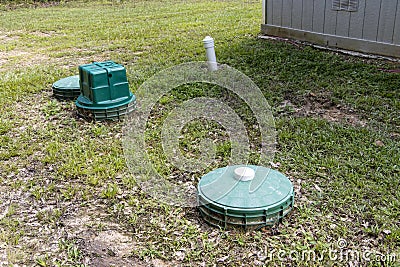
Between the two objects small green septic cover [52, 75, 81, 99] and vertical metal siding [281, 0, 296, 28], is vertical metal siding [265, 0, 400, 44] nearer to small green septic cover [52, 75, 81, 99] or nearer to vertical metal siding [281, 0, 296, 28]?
vertical metal siding [281, 0, 296, 28]

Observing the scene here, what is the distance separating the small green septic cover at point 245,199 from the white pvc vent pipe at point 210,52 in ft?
8.68

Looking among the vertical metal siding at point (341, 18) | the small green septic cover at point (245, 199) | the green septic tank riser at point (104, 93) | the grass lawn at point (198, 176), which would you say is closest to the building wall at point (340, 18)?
the vertical metal siding at point (341, 18)

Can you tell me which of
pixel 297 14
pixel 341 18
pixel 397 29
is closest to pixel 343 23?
pixel 341 18

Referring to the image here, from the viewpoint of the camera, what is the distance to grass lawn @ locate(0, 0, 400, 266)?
2.36m

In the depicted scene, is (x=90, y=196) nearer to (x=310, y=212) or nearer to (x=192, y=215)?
(x=192, y=215)

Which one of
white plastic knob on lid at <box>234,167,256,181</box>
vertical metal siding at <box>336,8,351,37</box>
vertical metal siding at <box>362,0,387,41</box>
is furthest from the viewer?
vertical metal siding at <box>336,8,351,37</box>

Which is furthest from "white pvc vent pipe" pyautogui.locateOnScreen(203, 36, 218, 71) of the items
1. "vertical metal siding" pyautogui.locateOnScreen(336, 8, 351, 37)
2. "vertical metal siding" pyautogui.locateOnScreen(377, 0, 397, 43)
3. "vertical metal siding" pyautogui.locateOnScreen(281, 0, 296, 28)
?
"vertical metal siding" pyautogui.locateOnScreen(281, 0, 296, 28)

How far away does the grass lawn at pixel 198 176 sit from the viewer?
93.0 inches

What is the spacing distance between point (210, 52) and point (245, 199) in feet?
10.0

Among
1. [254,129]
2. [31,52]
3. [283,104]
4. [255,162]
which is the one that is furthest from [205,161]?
[31,52]

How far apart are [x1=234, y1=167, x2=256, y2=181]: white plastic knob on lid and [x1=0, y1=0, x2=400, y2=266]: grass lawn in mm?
342

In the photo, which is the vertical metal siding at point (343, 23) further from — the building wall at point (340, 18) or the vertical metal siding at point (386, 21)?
the vertical metal siding at point (386, 21)

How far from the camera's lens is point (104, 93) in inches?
159

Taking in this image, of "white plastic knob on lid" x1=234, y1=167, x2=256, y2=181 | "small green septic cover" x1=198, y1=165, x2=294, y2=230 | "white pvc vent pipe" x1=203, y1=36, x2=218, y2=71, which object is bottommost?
"small green septic cover" x1=198, y1=165, x2=294, y2=230
